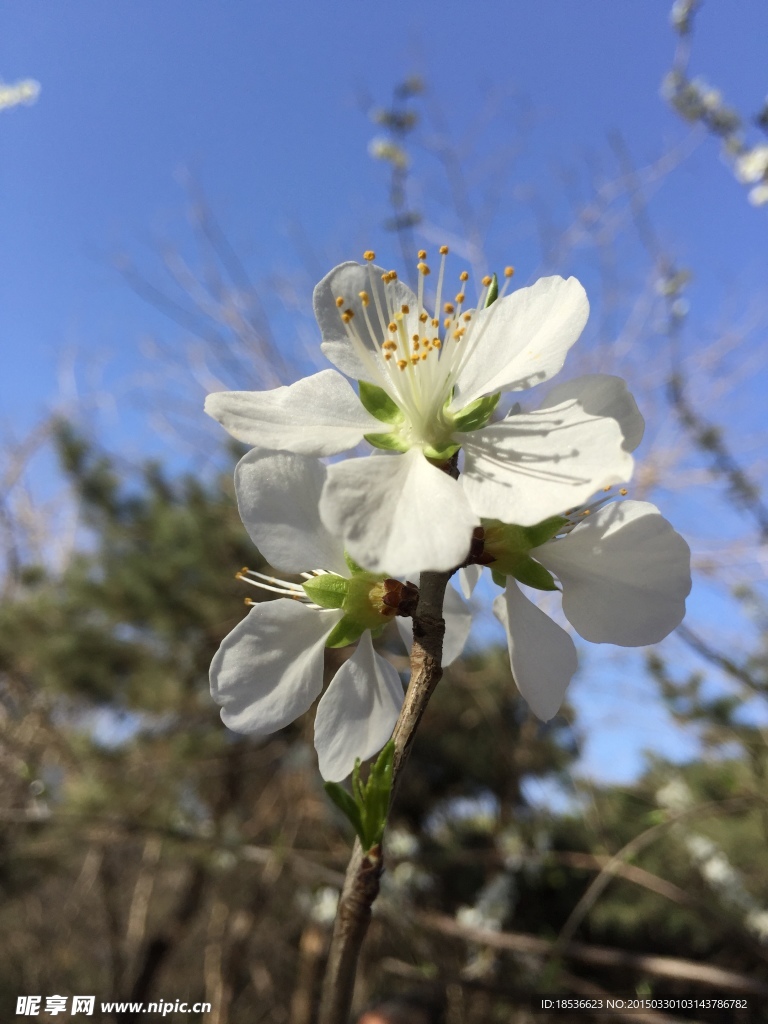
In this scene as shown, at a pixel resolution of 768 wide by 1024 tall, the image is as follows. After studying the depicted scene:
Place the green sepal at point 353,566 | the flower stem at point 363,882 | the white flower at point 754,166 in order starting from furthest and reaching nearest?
the white flower at point 754,166 < the green sepal at point 353,566 < the flower stem at point 363,882

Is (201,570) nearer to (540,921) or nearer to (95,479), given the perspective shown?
(95,479)

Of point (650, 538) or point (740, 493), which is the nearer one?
point (650, 538)

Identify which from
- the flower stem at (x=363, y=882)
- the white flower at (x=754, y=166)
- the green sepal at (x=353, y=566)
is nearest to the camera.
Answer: the flower stem at (x=363, y=882)

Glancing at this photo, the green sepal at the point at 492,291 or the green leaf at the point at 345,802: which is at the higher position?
the green sepal at the point at 492,291

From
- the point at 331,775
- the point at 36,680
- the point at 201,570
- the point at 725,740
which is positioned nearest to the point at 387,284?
the point at 331,775

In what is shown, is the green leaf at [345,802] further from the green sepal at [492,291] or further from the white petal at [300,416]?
the green sepal at [492,291]

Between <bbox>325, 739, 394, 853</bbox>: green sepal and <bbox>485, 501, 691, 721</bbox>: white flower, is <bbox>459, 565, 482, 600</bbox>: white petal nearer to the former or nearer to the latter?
<bbox>485, 501, 691, 721</bbox>: white flower

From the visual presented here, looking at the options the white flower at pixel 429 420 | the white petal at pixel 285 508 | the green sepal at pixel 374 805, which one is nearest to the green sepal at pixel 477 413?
the white flower at pixel 429 420

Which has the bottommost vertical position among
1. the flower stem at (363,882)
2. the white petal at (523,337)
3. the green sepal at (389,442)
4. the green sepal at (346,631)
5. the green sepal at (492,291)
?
the flower stem at (363,882)
